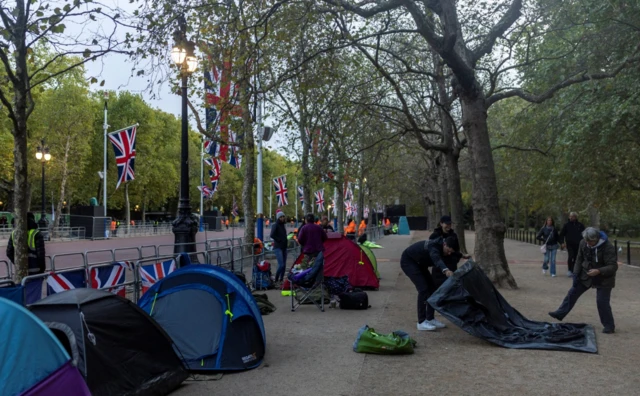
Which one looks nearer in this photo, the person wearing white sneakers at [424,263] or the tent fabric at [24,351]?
the tent fabric at [24,351]

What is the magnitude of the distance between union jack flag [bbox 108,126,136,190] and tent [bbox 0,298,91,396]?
26857mm

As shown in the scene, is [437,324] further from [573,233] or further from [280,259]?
[573,233]

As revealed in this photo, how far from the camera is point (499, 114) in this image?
3884cm

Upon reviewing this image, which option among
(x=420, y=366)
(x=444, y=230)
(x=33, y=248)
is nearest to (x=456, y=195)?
(x=444, y=230)

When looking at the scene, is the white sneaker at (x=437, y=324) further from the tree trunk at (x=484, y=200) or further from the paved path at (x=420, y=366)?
the tree trunk at (x=484, y=200)

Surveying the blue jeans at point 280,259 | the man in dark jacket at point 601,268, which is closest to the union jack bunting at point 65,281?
the blue jeans at point 280,259

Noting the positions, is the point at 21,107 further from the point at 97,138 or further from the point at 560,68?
the point at 97,138

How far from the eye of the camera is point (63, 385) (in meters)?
4.43

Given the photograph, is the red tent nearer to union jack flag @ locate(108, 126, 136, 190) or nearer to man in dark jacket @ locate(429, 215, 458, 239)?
man in dark jacket @ locate(429, 215, 458, 239)

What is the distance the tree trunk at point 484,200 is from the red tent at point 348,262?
8.85ft

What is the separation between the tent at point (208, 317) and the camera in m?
6.84

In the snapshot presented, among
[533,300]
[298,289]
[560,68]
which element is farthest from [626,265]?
[298,289]

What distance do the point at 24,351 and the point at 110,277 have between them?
488cm

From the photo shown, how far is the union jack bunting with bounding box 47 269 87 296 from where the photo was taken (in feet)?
25.4
